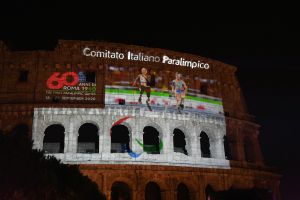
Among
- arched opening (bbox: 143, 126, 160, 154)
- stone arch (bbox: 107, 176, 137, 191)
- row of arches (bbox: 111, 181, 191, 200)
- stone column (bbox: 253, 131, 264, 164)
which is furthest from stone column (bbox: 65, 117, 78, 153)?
stone column (bbox: 253, 131, 264, 164)

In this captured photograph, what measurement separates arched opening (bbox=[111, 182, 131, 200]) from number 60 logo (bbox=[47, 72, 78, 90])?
8.21 metres

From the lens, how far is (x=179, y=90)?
2939 cm

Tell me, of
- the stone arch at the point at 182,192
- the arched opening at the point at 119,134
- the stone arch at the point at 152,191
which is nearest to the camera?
the stone arch at the point at 152,191

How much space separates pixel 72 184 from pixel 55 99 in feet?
39.2

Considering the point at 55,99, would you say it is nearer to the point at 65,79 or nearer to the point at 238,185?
the point at 65,79

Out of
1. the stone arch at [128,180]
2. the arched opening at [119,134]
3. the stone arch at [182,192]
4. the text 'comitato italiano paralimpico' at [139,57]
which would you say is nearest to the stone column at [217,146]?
the stone arch at [182,192]

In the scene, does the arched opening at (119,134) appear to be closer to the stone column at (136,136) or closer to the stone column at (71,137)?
the stone column at (136,136)

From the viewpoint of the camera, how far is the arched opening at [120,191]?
27.8 metres

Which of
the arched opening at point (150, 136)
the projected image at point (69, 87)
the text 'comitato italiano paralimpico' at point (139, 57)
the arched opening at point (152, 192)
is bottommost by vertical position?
the arched opening at point (152, 192)

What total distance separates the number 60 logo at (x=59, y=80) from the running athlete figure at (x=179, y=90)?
7.65 metres

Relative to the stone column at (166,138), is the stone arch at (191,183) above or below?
below

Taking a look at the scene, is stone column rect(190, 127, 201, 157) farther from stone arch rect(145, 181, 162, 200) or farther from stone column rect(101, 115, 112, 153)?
stone column rect(101, 115, 112, 153)

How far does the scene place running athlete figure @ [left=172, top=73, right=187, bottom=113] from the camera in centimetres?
2884

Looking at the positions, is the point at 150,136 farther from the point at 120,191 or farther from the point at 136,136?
the point at 120,191
